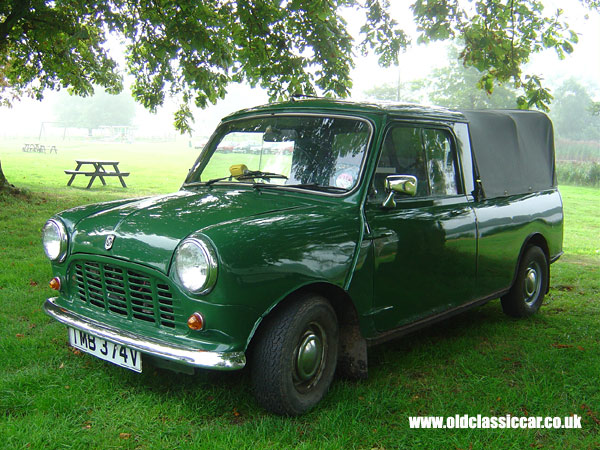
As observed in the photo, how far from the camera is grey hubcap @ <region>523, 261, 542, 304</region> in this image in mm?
5914

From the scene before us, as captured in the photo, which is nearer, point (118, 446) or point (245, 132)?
point (118, 446)

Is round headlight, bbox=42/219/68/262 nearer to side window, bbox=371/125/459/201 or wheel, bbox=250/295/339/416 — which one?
wheel, bbox=250/295/339/416

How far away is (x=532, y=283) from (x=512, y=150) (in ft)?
4.46

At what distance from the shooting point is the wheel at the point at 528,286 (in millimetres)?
5759

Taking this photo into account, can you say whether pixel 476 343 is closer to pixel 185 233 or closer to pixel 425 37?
pixel 185 233

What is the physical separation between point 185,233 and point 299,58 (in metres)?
7.78

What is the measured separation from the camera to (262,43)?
10586mm

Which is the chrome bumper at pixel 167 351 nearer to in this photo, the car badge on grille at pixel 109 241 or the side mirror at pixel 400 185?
the car badge on grille at pixel 109 241

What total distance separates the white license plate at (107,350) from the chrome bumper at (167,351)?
0.06m

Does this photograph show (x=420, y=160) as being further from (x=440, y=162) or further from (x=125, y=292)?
(x=125, y=292)

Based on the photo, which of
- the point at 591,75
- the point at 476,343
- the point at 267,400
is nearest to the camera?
the point at 267,400

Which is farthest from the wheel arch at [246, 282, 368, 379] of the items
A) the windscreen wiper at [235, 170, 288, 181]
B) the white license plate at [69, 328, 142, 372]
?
the white license plate at [69, 328, 142, 372]

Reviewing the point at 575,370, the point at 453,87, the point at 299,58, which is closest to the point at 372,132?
the point at 575,370

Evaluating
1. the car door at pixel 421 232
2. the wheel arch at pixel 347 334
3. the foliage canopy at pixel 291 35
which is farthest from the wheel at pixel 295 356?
the foliage canopy at pixel 291 35
